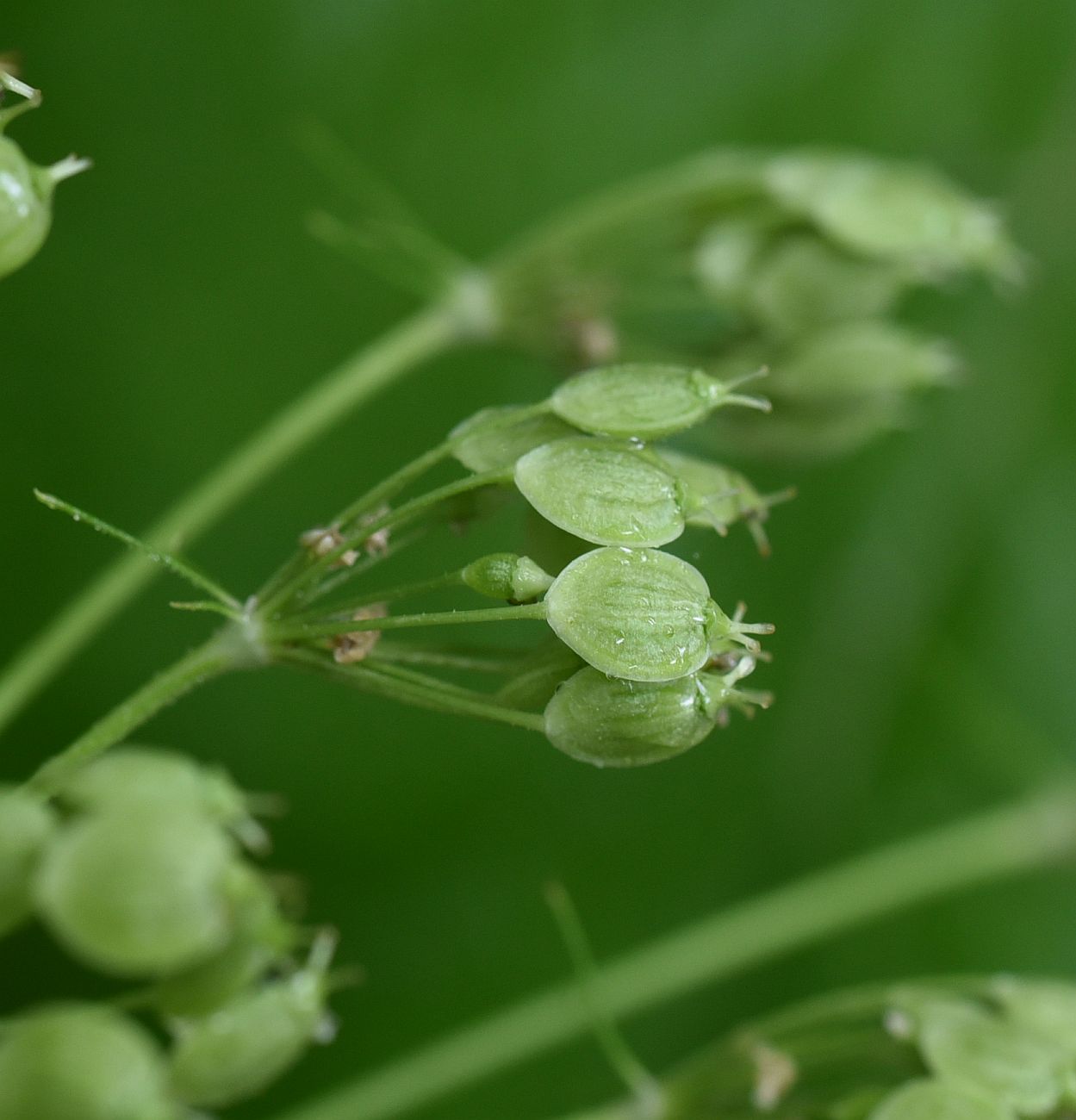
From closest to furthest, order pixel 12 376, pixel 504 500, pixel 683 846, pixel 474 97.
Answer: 1. pixel 504 500
2. pixel 12 376
3. pixel 474 97
4. pixel 683 846

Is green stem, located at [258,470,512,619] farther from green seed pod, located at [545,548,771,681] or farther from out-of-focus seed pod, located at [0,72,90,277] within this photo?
out-of-focus seed pod, located at [0,72,90,277]

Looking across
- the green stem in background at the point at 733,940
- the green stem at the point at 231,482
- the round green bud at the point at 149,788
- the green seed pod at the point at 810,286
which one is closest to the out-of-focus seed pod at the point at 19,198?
the green stem at the point at 231,482

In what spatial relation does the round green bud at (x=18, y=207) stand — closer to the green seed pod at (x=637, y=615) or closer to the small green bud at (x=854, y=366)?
the green seed pod at (x=637, y=615)

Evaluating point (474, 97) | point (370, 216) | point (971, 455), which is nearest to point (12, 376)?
point (370, 216)

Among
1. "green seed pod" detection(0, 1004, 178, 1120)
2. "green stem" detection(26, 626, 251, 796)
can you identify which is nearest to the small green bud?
"green stem" detection(26, 626, 251, 796)

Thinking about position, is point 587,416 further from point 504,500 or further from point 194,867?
point 194,867

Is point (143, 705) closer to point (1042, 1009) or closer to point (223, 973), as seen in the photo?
point (223, 973)
